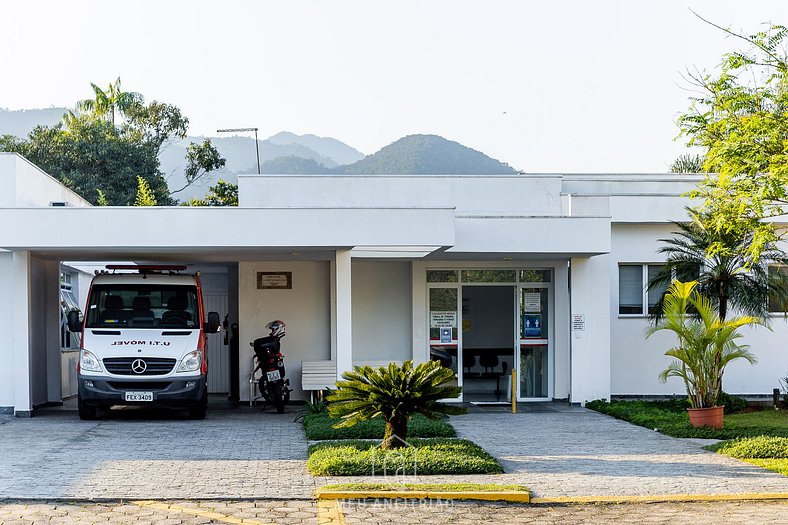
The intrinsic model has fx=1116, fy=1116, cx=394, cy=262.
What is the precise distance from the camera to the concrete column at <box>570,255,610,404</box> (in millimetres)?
20750

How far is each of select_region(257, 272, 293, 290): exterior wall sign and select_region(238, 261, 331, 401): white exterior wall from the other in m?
0.07

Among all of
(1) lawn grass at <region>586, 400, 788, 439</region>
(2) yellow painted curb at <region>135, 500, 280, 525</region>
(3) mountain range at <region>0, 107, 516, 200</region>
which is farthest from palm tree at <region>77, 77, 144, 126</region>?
(2) yellow painted curb at <region>135, 500, 280, 525</region>

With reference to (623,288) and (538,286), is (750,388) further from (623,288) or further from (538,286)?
(538,286)

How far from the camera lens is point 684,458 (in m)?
13.4

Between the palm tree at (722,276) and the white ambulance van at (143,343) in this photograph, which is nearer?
the white ambulance van at (143,343)

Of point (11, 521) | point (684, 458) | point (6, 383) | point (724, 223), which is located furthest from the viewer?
point (6, 383)

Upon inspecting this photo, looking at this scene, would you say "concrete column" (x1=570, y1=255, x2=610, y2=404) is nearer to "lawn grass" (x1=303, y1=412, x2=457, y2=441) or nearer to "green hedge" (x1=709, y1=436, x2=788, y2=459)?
"lawn grass" (x1=303, y1=412, x2=457, y2=441)

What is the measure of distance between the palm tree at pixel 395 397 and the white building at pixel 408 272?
15.2ft

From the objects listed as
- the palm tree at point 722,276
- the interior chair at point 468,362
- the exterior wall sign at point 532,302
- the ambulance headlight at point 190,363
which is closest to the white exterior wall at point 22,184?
the ambulance headlight at point 190,363

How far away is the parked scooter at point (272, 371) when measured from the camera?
19.3m

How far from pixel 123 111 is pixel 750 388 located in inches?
1665

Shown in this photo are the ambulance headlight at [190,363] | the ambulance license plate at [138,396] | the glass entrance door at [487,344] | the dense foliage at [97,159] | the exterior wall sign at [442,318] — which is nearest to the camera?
the ambulance license plate at [138,396]

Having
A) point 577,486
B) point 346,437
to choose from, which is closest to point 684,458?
point 577,486

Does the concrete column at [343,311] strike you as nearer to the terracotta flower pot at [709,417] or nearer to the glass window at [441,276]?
the glass window at [441,276]
